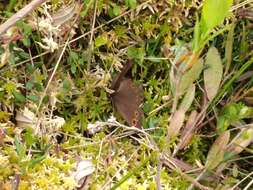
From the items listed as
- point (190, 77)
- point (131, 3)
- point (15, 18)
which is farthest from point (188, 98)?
point (15, 18)

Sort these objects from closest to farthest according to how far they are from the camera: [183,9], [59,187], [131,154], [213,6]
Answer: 1. [213,6]
2. [59,187]
3. [131,154]
4. [183,9]

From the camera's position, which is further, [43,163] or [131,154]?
[131,154]

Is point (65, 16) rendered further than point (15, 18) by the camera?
Yes

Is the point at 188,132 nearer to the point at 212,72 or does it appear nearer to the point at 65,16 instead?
the point at 212,72

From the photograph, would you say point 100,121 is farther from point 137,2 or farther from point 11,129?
point 137,2

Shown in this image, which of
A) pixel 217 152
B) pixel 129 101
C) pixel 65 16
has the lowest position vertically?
pixel 217 152

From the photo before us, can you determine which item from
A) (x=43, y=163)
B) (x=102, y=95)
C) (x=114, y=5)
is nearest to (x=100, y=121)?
(x=102, y=95)

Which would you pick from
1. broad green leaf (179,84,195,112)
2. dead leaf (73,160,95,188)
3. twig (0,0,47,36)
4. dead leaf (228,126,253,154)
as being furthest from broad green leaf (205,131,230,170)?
twig (0,0,47,36)

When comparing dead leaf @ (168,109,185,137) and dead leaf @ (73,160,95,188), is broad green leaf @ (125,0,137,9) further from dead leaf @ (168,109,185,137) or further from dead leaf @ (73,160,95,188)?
dead leaf @ (73,160,95,188)

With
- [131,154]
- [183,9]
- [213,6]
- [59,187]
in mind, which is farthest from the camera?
[183,9]
